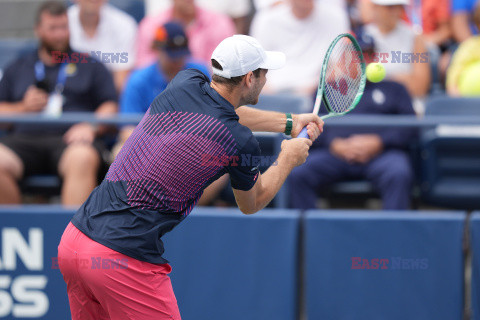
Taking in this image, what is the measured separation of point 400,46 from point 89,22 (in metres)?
2.81

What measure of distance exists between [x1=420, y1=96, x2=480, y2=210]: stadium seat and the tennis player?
2.55m

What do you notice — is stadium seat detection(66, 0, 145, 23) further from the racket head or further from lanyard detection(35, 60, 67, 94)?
the racket head

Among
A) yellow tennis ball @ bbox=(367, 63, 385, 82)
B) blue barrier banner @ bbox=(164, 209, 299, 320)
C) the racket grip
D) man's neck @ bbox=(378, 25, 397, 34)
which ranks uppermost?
man's neck @ bbox=(378, 25, 397, 34)

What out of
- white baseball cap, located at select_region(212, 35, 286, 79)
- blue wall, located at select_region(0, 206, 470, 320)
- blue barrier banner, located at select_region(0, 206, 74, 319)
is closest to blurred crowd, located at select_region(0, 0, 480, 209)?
blue barrier banner, located at select_region(0, 206, 74, 319)

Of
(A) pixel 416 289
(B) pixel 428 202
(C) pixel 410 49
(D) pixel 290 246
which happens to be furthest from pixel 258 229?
(C) pixel 410 49

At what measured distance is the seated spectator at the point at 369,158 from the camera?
16.7 feet

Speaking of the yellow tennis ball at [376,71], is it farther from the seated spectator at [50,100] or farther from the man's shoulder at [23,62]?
the man's shoulder at [23,62]

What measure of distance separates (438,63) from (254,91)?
4030 mm

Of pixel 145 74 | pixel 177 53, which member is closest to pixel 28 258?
pixel 145 74

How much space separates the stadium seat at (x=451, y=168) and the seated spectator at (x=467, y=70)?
68 centimetres

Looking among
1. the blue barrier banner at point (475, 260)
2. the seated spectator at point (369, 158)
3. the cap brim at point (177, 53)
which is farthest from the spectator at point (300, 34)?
the blue barrier banner at point (475, 260)

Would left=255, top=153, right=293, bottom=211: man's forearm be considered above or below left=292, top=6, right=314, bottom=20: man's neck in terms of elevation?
below

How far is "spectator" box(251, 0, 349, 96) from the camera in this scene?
6496 millimetres

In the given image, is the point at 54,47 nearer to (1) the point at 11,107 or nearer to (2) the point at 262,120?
(1) the point at 11,107
